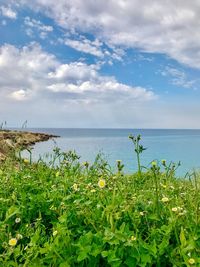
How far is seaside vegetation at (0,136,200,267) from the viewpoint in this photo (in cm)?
331

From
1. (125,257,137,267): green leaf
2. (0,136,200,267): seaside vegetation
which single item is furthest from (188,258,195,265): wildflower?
(125,257,137,267): green leaf

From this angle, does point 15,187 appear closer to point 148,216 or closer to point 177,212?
point 148,216

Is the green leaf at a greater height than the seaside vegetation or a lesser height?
lesser

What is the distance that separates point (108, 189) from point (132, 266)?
149 cm

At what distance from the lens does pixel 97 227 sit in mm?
3832

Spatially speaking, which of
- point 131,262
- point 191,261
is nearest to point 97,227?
point 131,262

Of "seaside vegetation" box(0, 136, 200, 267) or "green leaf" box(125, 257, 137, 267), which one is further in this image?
"seaside vegetation" box(0, 136, 200, 267)

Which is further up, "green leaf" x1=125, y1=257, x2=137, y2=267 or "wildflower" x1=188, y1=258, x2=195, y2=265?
"wildflower" x1=188, y1=258, x2=195, y2=265

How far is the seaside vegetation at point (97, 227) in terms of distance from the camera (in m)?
3.31

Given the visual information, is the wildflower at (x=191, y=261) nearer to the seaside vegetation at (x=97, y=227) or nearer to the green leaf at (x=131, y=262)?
the seaside vegetation at (x=97, y=227)

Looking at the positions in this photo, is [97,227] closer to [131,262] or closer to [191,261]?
[131,262]

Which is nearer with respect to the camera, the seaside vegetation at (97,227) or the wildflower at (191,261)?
the wildflower at (191,261)

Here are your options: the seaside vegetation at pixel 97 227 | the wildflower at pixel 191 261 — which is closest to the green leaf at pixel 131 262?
the seaside vegetation at pixel 97 227

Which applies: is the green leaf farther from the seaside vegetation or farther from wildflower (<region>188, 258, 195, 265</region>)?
wildflower (<region>188, 258, 195, 265</region>)
